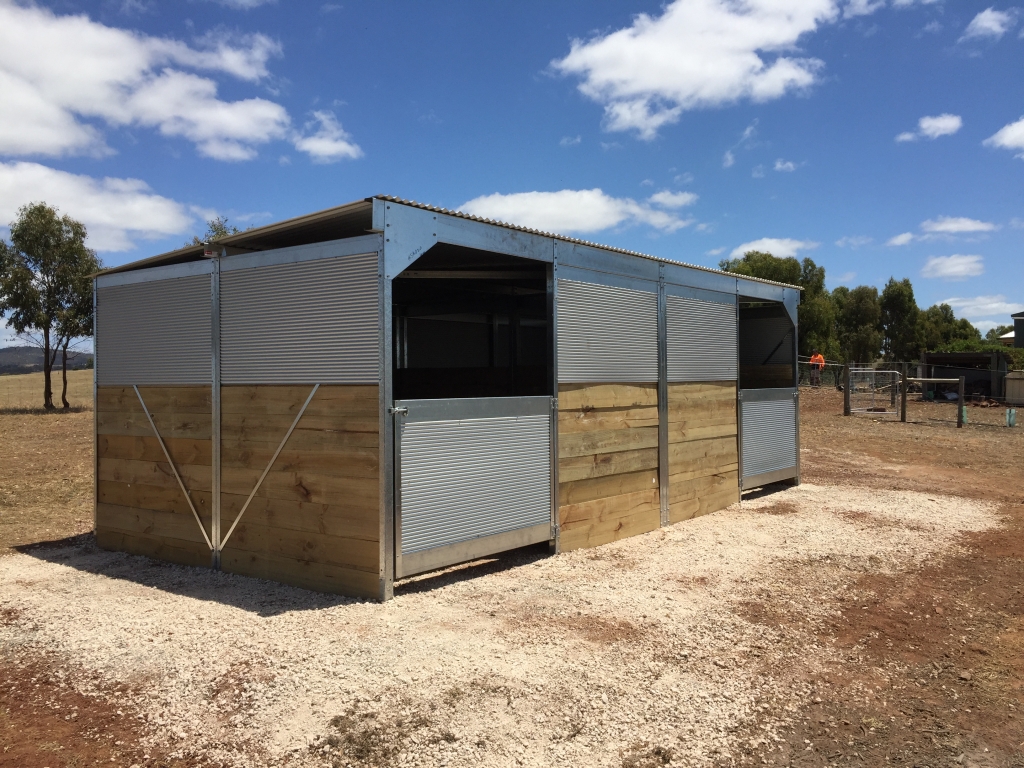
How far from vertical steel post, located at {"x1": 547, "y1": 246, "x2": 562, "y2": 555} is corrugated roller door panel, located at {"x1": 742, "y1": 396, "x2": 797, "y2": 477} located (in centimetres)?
401

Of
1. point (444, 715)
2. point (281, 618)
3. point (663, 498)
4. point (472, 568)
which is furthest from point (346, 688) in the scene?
point (663, 498)

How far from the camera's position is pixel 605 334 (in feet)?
24.3

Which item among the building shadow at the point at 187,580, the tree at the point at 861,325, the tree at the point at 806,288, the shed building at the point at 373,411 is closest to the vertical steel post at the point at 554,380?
the shed building at the point at 373,411

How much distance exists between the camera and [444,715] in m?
3.53

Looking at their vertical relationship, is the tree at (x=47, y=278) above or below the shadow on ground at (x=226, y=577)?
above

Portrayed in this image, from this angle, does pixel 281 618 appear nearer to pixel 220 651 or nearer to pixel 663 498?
pixel 220 651

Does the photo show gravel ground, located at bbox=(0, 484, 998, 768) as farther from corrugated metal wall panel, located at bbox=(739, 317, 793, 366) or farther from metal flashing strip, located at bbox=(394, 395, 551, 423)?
corrugated metal wall panel, located at bbox=(739, 317, 793, 366)

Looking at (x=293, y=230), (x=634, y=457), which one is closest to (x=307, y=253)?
(x=293, y=230)

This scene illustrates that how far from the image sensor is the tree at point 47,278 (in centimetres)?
2378

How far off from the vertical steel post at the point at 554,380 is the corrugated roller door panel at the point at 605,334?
0.23 feet

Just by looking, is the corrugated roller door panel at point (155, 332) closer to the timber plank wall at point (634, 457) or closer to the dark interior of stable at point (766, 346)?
the timber plank wall at point (634, 457)

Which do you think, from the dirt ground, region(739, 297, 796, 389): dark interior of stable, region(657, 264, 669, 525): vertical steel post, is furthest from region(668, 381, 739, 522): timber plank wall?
region(739, 297, 796, 389): dark interior of stable

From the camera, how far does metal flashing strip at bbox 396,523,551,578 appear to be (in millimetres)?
5426

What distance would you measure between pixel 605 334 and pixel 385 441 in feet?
10.1
